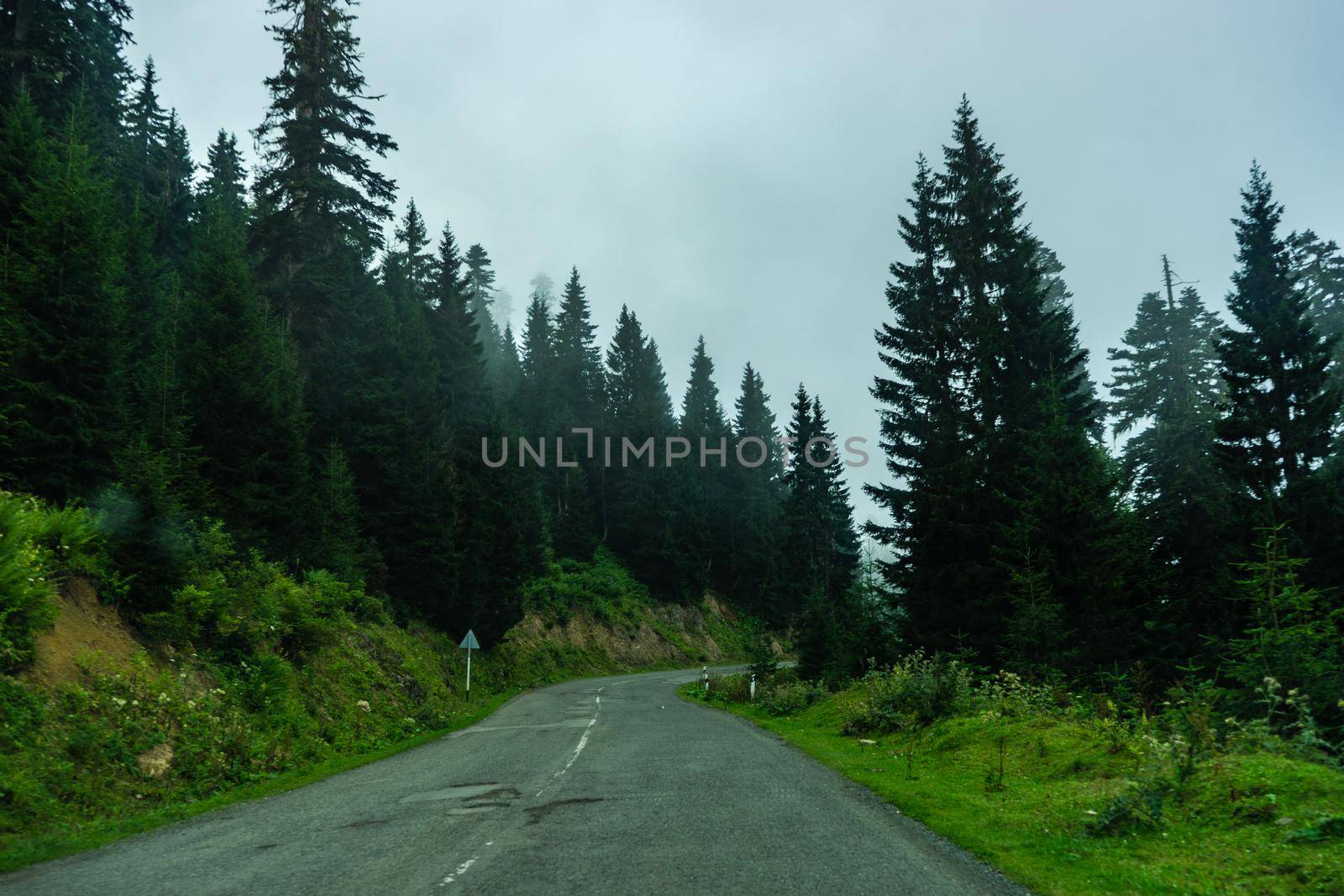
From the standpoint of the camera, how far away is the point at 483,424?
164ft

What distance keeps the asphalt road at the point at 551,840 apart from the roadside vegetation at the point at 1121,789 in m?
Result: 0.87

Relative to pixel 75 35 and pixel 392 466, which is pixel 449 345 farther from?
pixel 75 35

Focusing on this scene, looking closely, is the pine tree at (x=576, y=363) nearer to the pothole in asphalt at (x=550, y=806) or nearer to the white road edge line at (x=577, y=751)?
the white road edge line at (x=577, y=751)

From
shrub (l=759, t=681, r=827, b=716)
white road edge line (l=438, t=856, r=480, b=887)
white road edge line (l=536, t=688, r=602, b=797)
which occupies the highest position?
white road edge line (l=438, t=856, r=480, b=887)

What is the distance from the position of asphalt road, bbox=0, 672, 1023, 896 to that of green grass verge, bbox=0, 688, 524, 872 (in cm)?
30

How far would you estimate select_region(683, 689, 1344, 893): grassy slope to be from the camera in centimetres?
634

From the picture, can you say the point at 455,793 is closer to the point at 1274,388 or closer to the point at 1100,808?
the point at 1100,808

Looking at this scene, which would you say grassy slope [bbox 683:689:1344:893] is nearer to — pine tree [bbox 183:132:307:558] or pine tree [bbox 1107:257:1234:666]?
pine tree [bbox 1107:257:1234:666]

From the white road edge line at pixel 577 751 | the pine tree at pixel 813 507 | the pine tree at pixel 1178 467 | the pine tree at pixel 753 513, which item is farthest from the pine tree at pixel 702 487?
the white road edge line at pixel 577 751

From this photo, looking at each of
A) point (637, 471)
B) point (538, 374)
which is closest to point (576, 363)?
point (538, 374)

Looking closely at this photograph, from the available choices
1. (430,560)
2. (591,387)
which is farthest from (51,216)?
(591,387)

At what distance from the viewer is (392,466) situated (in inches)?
1433

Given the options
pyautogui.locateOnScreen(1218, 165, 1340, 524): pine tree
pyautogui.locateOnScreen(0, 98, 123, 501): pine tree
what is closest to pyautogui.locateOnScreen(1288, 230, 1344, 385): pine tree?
pyautogui.locateOnScreen(1218, 165, 1340, 524): pine tree

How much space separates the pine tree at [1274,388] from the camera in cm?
2475
